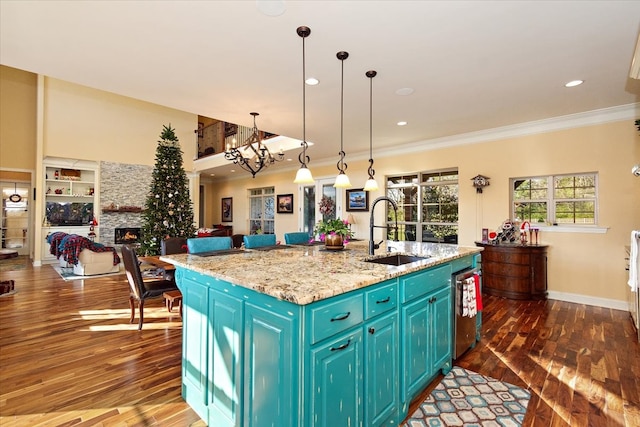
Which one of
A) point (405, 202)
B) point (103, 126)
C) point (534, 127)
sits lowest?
point (405, 202)

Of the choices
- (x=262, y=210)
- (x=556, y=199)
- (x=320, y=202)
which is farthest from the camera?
(x=262, y=210)

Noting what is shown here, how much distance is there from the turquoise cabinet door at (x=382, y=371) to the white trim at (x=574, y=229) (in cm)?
420

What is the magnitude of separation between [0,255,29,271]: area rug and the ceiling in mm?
6149

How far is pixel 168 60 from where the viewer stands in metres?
2.86

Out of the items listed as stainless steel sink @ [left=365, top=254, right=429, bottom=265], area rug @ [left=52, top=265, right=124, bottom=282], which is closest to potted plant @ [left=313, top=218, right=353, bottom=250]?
stainless steel sink @ [left=365, top=254, right=429, bottom=265]

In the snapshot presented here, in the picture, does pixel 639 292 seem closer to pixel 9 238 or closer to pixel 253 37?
pixel 253 37

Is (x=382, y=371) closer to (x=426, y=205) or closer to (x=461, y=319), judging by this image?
(x=461, y=319)

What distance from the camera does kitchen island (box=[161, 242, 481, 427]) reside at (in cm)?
136

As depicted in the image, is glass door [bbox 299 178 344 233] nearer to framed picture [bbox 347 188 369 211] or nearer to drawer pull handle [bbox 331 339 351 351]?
framed picture [bbox 347 188 369 211]

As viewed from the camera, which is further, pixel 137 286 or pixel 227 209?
pixel 227 209

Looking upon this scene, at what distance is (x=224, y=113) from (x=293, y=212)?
4.78 metres

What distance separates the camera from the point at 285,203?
9.12 meters

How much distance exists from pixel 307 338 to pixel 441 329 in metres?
1.52

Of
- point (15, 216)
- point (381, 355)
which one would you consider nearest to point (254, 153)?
point (381, 355)
